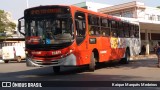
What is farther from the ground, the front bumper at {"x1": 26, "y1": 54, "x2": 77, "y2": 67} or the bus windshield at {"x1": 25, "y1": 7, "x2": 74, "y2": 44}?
the bus windshield at {"x1": 25, "y1": 7, "x2": 74, "y2": 44}

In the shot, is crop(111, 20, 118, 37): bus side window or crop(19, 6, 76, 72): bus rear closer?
crop(19, 6, 76, 72): bus rear

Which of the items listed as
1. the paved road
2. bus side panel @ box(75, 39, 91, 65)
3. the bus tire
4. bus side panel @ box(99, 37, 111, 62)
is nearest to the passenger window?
bus side panel @ box(99, 37, 111, 62)

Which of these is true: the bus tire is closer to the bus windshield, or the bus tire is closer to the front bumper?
the front bumper

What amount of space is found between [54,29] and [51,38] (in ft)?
1.45

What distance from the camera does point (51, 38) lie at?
622 inches

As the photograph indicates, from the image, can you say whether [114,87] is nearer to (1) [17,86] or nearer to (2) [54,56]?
(1) [17,86]

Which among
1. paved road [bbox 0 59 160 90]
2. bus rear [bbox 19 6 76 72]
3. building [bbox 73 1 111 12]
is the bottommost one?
paved road [bbox 0 59 160 90]

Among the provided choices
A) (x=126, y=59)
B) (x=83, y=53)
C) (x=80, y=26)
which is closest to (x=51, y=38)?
(x=80, y=26)

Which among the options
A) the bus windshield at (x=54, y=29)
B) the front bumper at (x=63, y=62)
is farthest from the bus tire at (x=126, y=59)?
the bus windshield at (x=54, y=29)

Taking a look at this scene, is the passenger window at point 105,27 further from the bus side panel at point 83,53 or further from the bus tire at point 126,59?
the bus tire at point 126,59

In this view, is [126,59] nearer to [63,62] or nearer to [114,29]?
[114,29]

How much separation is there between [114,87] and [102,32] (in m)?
8.51

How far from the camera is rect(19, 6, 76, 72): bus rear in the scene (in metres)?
15.7

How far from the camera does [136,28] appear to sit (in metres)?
27.8
